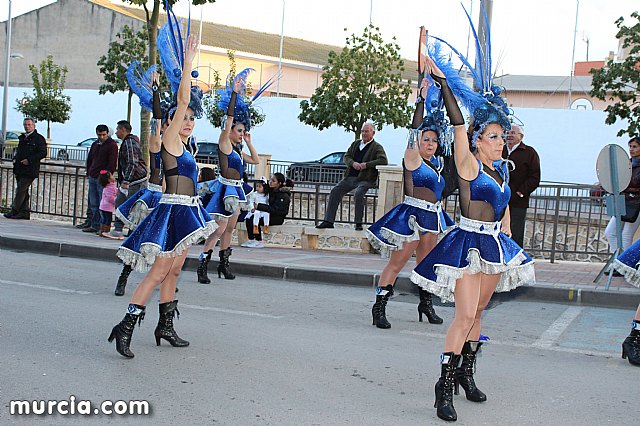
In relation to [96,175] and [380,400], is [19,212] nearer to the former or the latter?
[96,175]

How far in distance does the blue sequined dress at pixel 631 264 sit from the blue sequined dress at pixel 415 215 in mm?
1695

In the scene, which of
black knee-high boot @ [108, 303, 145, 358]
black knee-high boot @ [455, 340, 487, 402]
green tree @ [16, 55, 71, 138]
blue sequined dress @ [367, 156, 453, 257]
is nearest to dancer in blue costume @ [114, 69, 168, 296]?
black knee-high boot @ [108, 303, 145, 358]

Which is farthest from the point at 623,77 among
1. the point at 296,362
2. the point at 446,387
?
the point at 446,387

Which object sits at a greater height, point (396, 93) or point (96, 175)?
point (396, 93)

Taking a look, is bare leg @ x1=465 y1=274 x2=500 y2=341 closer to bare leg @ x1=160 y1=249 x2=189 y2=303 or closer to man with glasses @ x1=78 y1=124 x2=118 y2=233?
bare leg @ x1=160 y1=249 x2=189 y2=303

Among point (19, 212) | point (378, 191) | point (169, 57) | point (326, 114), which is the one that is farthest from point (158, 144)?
point (326, 114)

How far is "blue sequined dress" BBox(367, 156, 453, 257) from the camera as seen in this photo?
25.7ft

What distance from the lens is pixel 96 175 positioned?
1412 cm

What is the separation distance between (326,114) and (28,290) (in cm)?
2243

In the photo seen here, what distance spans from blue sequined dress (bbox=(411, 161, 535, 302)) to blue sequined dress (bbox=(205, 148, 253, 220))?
4980 millimetres

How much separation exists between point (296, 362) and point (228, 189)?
411 centimetres

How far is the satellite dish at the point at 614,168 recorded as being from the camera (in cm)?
1018

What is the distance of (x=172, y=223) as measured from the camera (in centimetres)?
639

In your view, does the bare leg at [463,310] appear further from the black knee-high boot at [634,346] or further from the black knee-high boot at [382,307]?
the black knee-high boot at [382,307]
